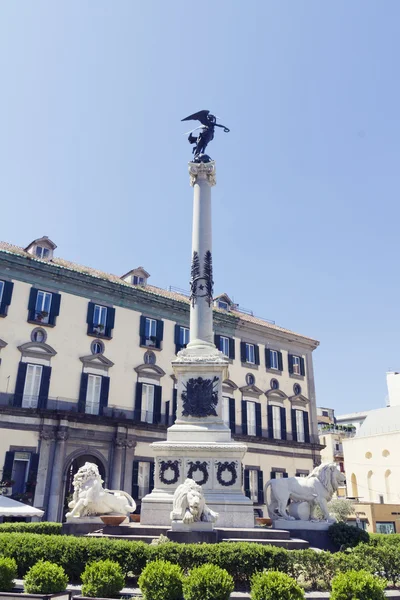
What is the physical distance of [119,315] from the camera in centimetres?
3478

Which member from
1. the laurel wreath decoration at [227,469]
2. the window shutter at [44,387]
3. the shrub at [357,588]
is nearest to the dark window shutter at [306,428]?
the window shutter at [44,387]

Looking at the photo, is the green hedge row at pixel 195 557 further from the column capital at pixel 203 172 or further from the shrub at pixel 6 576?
the column capital at pixel 203 172

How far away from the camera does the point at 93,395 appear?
1258 inches

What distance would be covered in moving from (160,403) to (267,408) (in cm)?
1034

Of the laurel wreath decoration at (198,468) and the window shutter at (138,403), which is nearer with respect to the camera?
the laurel wreath decoration at (198,468)

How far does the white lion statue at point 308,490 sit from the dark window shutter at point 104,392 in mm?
17904

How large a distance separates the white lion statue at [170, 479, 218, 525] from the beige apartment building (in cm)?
1696

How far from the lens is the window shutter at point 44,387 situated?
1163 inches

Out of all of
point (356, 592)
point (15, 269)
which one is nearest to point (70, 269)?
point (15, 269)

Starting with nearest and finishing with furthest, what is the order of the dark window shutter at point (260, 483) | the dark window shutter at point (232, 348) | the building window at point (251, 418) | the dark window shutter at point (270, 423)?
the dark window shutter at point (260, 483) → the building window at point (251, 418) → the dark window shutter at point (270, 423) → the dark window shutter at point (232, 348)

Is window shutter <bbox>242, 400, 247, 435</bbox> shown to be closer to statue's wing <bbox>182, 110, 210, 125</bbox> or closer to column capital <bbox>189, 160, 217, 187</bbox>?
column capital <bbox>189, 160, 217, 187</bbox>

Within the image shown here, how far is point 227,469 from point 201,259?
311 inches

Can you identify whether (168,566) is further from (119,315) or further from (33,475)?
(119,315)

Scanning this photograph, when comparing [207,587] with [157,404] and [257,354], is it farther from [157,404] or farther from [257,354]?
[257,354]
